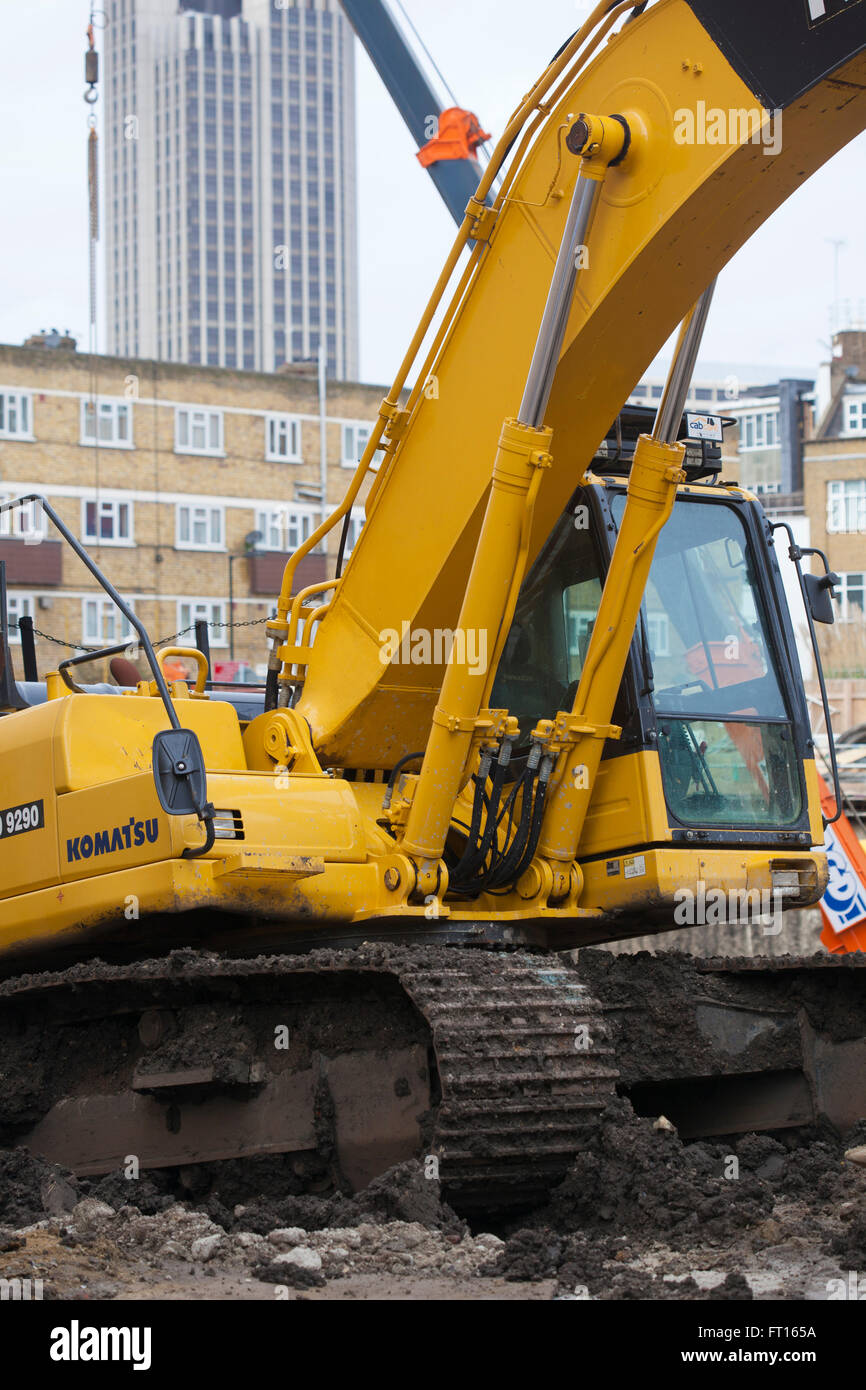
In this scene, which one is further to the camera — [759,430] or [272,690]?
[759,430]

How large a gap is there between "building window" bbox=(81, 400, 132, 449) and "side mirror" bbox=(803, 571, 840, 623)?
134 ft

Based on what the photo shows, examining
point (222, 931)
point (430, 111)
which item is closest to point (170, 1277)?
point (222, 931)

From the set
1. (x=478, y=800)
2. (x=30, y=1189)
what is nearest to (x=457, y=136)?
(x=478, y=800)

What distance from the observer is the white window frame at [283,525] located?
1940 inches

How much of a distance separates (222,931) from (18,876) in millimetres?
926

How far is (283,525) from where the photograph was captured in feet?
163

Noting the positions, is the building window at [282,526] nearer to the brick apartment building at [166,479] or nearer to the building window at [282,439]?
the brick apartment building at [166,479]

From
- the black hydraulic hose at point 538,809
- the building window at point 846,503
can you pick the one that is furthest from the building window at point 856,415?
the black hydraulic hose at point 538,809

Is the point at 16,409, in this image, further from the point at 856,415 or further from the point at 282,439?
the point at 856,415

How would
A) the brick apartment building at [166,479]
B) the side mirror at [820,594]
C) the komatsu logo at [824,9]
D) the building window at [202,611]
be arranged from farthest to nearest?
1. the building window at [202,611]
2. the brick apartment building at [166,479]
3. the side mirror at [820,594]
4. the komatsu logo at [824,9]

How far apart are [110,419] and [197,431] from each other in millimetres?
2624

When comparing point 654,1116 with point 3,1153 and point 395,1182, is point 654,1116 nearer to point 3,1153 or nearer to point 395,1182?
point 395,1182

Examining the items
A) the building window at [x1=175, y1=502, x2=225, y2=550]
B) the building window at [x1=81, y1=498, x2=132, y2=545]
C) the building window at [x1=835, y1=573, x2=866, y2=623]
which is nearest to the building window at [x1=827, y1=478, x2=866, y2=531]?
the building window at [x1=835, y1=573, x2=866, y2=623]

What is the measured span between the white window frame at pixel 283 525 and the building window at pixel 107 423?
14.2 feet
